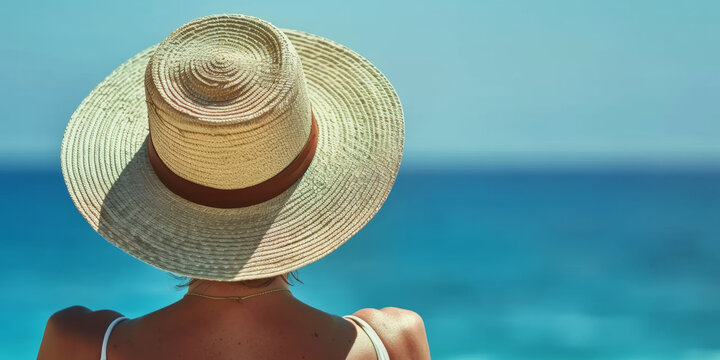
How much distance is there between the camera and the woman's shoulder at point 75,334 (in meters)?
1.24

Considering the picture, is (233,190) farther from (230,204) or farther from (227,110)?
(227,110)

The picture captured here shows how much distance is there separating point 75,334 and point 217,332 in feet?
0.82

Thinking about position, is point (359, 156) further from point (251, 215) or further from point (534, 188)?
point (534, 188)

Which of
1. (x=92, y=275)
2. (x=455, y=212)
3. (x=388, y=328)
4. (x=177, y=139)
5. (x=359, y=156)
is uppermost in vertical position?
(x=455, y=212)

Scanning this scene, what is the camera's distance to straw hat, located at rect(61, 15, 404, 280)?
1221mm

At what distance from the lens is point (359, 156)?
4.63ft

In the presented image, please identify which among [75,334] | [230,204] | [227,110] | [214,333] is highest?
[227,110]

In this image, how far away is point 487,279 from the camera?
765 centimetres

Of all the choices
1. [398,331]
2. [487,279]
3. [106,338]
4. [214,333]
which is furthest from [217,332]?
[487,279]

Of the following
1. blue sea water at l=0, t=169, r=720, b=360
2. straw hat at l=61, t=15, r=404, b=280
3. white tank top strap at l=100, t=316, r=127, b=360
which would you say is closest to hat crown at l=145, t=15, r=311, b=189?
straw hat at l=61, t=15, r=404, b=280

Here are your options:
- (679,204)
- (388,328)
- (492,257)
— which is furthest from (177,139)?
(679,204)

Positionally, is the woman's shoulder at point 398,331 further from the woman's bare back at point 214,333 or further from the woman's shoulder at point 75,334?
the woman's shoulder at point 75,334

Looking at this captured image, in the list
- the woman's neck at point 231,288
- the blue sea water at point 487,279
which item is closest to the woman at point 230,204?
the woman's neck at point 231,288

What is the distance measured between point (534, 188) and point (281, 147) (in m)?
16.6
